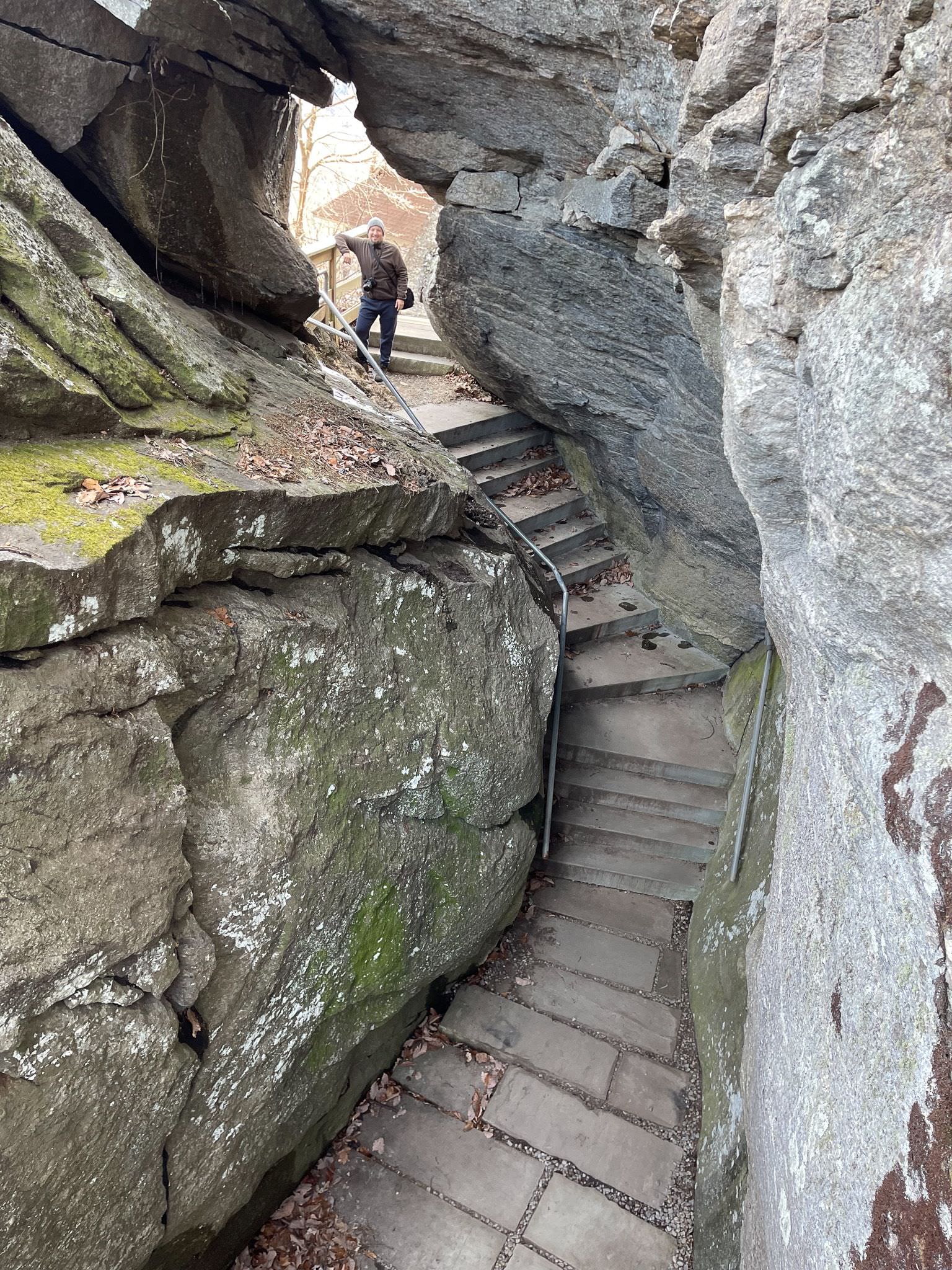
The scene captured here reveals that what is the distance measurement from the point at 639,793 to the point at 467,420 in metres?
5.00

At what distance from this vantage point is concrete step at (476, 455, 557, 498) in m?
9.53

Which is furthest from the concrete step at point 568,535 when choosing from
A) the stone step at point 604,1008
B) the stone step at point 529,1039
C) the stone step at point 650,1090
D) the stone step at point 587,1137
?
the stone step at point 587,1137

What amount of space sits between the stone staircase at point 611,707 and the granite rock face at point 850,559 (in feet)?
10.8

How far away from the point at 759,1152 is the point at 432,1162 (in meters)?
2.39

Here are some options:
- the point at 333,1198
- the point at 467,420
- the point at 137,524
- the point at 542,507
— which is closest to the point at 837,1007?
the point at 137,524

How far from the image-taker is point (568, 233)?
750 cm

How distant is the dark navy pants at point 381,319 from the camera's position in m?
9.91

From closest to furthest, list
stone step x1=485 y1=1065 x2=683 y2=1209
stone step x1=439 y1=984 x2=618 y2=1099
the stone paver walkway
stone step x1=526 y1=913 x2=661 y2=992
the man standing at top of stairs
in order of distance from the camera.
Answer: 1. the stone paver walkway
2. stone step x1=485 y1=1065 x2=683 y2=1209
3. stone step x1=439 y1=984 x2=618 y2=1099
4. stone step x1=526 y1=913 x2=661 y2=992
5. the man standing at top of stairs

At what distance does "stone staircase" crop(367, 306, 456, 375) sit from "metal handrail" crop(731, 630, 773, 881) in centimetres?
669

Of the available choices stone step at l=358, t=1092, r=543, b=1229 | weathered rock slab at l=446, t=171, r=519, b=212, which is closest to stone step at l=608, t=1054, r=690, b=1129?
stone step at l=358, t=1092, r=543, b=1229

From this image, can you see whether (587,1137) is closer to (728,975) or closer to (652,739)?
(728,975)

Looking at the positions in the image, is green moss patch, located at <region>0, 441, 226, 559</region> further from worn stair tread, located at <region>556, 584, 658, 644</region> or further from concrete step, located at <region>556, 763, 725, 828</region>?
worn stair tread, located at <region>556, 584, 658, 644</region>

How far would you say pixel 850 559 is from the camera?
2.93 meters

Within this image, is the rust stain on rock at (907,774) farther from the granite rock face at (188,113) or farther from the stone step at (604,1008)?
the granite rock face at (188,113)
